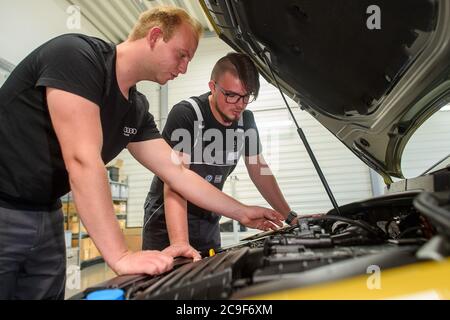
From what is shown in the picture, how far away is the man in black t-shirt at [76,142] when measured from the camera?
2.48ft

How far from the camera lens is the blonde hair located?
3.44ft

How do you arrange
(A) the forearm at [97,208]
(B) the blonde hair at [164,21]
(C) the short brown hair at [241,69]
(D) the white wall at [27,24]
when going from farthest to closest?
1. (D) the white wall at [27,24]
2. (C) the short brown hair at [241,69]
3. (B) the blonde hair at [164,21]
4. (A) the forearm at [97,208]

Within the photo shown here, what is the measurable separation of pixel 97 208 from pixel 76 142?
18cm

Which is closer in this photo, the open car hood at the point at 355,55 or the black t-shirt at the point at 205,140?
the open car hood at the point at 355,55

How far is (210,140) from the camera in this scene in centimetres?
154

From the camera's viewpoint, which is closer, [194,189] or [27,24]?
[194,189]

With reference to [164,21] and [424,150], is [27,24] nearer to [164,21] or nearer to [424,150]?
[164,21]

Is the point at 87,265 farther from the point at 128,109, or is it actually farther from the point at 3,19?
the point at 128,109

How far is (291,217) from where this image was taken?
51.3 inches

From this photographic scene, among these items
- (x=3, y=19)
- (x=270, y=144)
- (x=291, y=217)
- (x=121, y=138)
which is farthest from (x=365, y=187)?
(x=3, y=19)

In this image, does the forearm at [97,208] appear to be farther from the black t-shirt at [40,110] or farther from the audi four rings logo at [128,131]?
the audi four rings logo at [128,131]

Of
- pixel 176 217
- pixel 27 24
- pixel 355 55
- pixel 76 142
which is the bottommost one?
pixel 176 217

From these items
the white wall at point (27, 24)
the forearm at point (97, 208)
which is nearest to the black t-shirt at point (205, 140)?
the forearm at point (97, 208)

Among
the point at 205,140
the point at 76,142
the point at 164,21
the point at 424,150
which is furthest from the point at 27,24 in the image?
the point at 424,150
